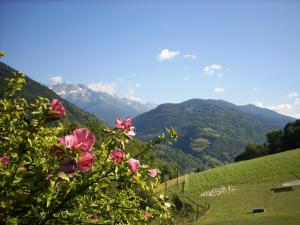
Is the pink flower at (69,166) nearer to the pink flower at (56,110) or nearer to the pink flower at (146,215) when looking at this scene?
the pink flower at (56,110)

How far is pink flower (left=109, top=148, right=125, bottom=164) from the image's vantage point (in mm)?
3002

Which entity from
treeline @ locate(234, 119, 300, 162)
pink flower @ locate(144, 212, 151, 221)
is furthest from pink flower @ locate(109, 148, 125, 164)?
treeline @ locate(234, 119, 300, 162)

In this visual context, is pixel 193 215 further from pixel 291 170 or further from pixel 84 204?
pixel 84 204

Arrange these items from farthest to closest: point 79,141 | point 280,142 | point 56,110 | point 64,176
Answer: point 280,142
point 56,110
point 79,141
point 64,176

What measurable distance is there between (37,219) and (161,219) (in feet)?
4.28

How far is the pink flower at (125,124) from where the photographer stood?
3.24 metres

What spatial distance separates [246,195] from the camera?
5353 cm

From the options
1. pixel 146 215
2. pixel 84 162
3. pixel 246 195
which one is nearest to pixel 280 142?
pixel 246 195

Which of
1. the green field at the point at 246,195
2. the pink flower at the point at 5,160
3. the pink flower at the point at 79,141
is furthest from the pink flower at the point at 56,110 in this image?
the green field at the point at 246,195

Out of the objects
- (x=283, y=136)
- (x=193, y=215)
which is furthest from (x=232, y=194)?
(x=283, y=136)

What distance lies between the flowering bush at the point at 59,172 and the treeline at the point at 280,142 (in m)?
103

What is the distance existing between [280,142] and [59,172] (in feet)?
356

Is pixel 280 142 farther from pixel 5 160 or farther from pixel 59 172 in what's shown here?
pixel 59 172

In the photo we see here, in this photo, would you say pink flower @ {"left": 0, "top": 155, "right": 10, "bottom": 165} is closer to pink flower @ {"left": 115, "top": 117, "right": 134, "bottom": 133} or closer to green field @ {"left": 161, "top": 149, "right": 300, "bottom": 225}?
pink flower @ {"left": 115, "top": 117, "right": 134, "bottom": 133}
